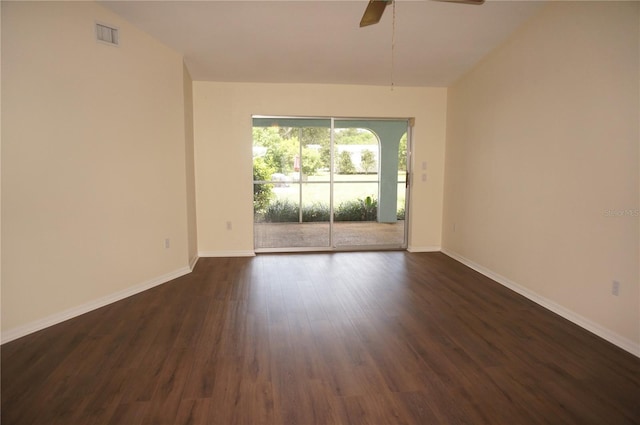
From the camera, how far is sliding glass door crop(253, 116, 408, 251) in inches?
223

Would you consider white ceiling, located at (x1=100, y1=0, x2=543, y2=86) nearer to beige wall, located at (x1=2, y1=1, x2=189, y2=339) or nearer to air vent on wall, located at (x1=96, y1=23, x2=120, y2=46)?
air vent on wall, located at (x1=96, y1=23, x2=120, y2=46)

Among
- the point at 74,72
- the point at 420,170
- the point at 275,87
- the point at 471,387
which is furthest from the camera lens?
the point at 420,170

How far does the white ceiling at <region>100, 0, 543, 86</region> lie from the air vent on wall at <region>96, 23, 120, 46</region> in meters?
0.13

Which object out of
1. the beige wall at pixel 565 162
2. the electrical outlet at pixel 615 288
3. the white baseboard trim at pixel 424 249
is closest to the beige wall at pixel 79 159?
the white baseboard trim at pixel 424 249

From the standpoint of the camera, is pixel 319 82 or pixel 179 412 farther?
pixel 319 82

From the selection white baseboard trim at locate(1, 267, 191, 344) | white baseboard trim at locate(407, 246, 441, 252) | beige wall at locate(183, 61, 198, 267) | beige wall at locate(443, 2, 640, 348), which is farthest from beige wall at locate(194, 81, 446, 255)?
white baseboard trim at locate(1, 267, 191, 344)

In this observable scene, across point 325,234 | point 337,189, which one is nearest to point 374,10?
point 337,189

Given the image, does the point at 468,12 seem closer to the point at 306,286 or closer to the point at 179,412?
the point at 306,286

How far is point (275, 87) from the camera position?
5.41 meters

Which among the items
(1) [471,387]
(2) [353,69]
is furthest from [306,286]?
(2) [353,69]

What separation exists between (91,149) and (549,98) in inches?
169

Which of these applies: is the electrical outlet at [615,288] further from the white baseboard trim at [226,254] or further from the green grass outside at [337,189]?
the white baseboard trim at [226,254]

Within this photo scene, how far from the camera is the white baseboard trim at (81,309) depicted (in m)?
2.85

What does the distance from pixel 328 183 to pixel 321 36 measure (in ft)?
7.40
